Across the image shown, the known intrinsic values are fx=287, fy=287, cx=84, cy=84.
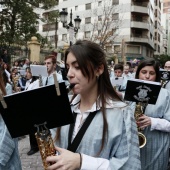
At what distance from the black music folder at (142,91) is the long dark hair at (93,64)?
105 cm

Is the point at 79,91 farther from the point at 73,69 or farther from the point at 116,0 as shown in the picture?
the point at 116,0

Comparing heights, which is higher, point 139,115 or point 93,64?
point 93,64

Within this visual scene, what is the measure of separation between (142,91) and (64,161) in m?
1.58

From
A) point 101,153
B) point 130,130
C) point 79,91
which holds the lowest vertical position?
point 101,153

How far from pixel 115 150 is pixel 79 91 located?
16.0 inches

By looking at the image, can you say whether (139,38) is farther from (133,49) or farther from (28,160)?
(28,160)

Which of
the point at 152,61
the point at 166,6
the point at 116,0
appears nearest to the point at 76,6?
the point at 116,0

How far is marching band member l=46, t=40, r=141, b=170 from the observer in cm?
162

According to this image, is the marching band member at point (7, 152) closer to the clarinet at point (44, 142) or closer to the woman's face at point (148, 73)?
the clarinet at point (44, 142)

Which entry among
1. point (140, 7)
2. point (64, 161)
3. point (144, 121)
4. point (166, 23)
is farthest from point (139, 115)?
point (166, 23)

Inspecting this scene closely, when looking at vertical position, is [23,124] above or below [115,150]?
above

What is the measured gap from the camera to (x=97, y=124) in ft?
5.58

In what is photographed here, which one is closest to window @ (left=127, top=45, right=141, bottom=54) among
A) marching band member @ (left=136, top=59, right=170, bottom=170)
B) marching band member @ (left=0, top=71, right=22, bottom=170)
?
marching band member @ (left=136, top=59, right=170, bottom=170)

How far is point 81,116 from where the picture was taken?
1842mm
